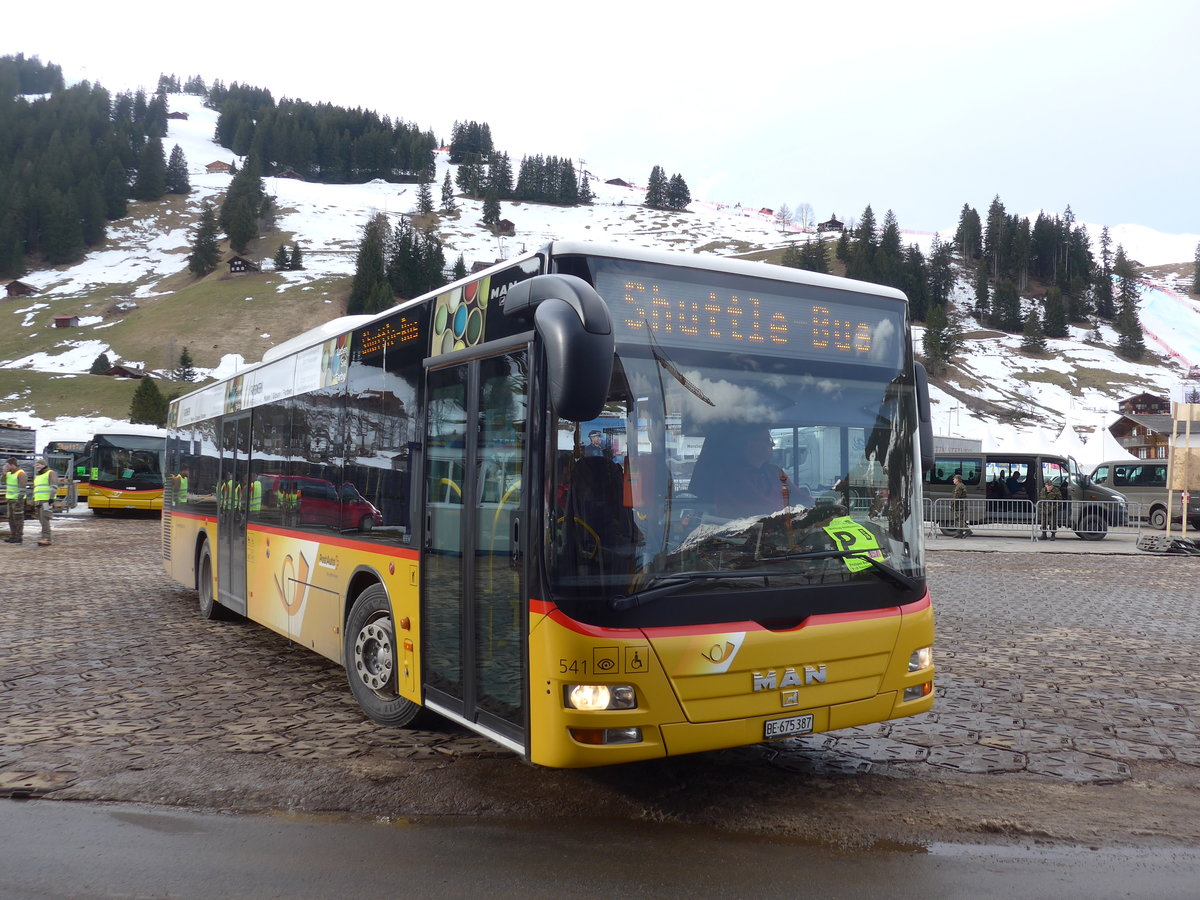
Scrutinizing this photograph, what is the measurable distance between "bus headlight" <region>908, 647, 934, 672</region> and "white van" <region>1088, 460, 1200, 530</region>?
3034 centimetres

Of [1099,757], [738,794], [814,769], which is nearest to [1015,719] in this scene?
[1099,757]

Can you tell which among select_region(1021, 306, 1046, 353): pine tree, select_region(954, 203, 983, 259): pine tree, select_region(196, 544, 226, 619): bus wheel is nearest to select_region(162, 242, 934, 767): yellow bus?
select_region(196, 544, 226, 619): bus wheel

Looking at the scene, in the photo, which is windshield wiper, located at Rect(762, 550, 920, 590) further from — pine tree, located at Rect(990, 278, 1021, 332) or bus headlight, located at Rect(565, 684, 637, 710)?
pine tree, located at Rect(990, 278, 1021, 332)

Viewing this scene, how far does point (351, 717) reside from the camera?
23.0 feet

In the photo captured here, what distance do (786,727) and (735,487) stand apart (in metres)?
1.23

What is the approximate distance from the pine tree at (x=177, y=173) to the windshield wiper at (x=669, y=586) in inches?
7828

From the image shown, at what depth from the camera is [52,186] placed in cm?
15512

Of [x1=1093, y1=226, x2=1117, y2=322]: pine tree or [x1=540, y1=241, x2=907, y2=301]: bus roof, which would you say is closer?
[x1=540, y1=241, x2=907, y2=301]: bus roof

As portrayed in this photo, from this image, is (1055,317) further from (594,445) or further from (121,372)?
(594,445)

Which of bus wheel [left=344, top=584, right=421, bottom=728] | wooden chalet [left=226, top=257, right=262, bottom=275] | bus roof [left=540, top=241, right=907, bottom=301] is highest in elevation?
wooden chalet [left=226, top=257, right=262, bottom=275]

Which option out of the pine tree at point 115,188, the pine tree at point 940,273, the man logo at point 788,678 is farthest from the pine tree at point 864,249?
the man logo at point 788,678

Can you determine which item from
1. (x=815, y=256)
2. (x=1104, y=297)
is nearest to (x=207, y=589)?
(x=815, y=256)

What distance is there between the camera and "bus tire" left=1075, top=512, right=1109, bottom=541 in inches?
1091

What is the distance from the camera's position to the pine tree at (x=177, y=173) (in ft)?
593
